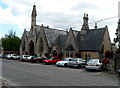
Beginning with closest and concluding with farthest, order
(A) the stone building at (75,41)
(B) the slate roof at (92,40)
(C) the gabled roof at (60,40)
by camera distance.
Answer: (B) the slate roof at (92,40), (A) the stone building at (75,41), (C) the gabled roof at (60,40)

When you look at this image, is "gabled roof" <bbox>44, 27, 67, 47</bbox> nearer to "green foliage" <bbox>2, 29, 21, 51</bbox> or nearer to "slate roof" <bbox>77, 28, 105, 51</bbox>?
"slate roof" <bbox>77, 28, 105, 51</bbox>

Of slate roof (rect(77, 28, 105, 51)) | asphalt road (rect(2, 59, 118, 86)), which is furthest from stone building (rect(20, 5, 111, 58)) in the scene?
asphalt road (rect(2, 59, 118, 86))

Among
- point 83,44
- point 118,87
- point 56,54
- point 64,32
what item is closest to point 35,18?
point 64,32

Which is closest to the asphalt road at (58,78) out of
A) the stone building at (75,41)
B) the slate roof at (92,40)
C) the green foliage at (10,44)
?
the slate roof at (92,40)

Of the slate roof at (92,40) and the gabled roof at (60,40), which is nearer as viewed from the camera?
the slate roof at (92,40)

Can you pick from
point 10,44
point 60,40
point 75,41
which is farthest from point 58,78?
point 10,44

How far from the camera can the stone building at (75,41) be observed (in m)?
30.2

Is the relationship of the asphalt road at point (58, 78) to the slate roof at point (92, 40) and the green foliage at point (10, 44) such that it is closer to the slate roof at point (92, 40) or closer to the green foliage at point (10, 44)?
the slate roof at point (92, 40)

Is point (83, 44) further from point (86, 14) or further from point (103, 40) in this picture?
point (86, 14)

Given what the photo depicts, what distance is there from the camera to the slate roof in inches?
1171

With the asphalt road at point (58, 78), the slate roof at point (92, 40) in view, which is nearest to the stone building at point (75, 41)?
the slate roof at point (92, 40)

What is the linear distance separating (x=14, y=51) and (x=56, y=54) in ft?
107

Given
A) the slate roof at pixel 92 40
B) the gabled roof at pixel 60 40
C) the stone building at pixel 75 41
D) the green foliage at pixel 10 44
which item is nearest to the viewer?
the slate roof at pixel 92 40

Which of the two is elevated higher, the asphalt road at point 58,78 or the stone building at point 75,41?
the stone building at point 75,41
